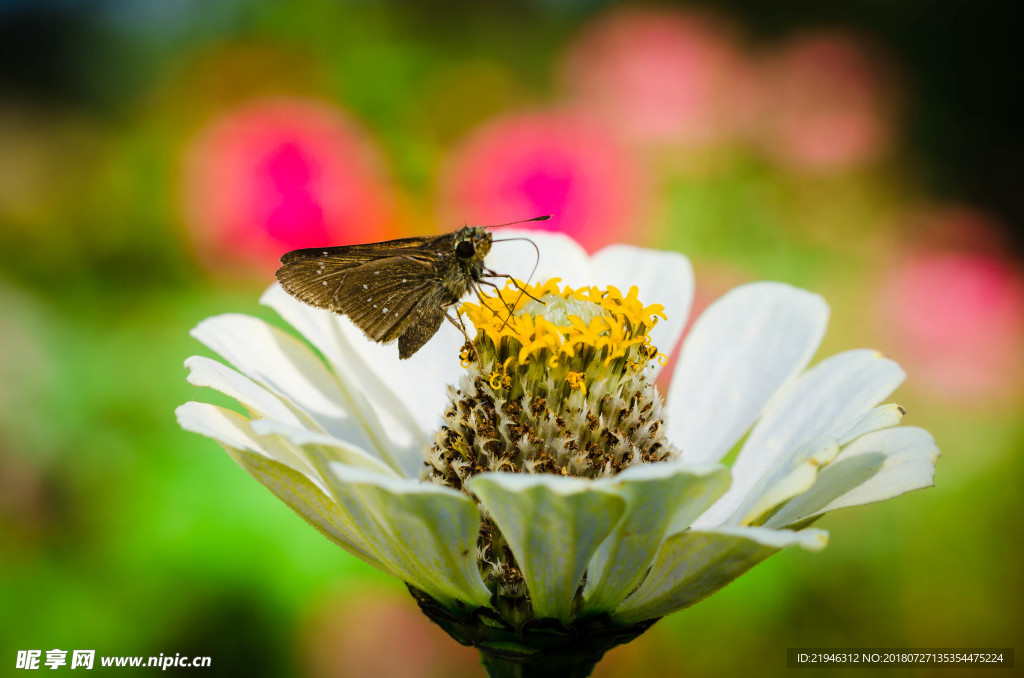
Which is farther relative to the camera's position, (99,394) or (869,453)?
(99,394)

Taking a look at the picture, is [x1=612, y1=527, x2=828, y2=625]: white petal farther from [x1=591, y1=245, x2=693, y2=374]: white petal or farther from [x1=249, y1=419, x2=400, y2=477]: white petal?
[x1=591, y1=245, x2=693, y2=374]: white petal

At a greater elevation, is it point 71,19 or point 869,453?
point 71,19

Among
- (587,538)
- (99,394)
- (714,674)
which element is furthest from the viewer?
(99,394)

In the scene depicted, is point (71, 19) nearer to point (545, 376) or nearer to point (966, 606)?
point (545, 376)

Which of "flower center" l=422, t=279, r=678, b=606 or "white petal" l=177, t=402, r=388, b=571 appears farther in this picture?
"flower center" l=422, t=279, r=678, b=606

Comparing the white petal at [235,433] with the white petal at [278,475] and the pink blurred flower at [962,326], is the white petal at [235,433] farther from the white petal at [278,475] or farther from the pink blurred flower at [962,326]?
the pink blurred flower at [962,326]

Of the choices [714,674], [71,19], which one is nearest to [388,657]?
[714,674]

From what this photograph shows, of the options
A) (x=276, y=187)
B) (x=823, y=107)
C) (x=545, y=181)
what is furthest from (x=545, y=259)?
(x=823, y=107)

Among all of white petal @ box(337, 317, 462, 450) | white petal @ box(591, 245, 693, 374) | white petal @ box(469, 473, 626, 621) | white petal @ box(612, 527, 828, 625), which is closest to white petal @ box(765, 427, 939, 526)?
white petal @ box(612, 527, 828, 625)
